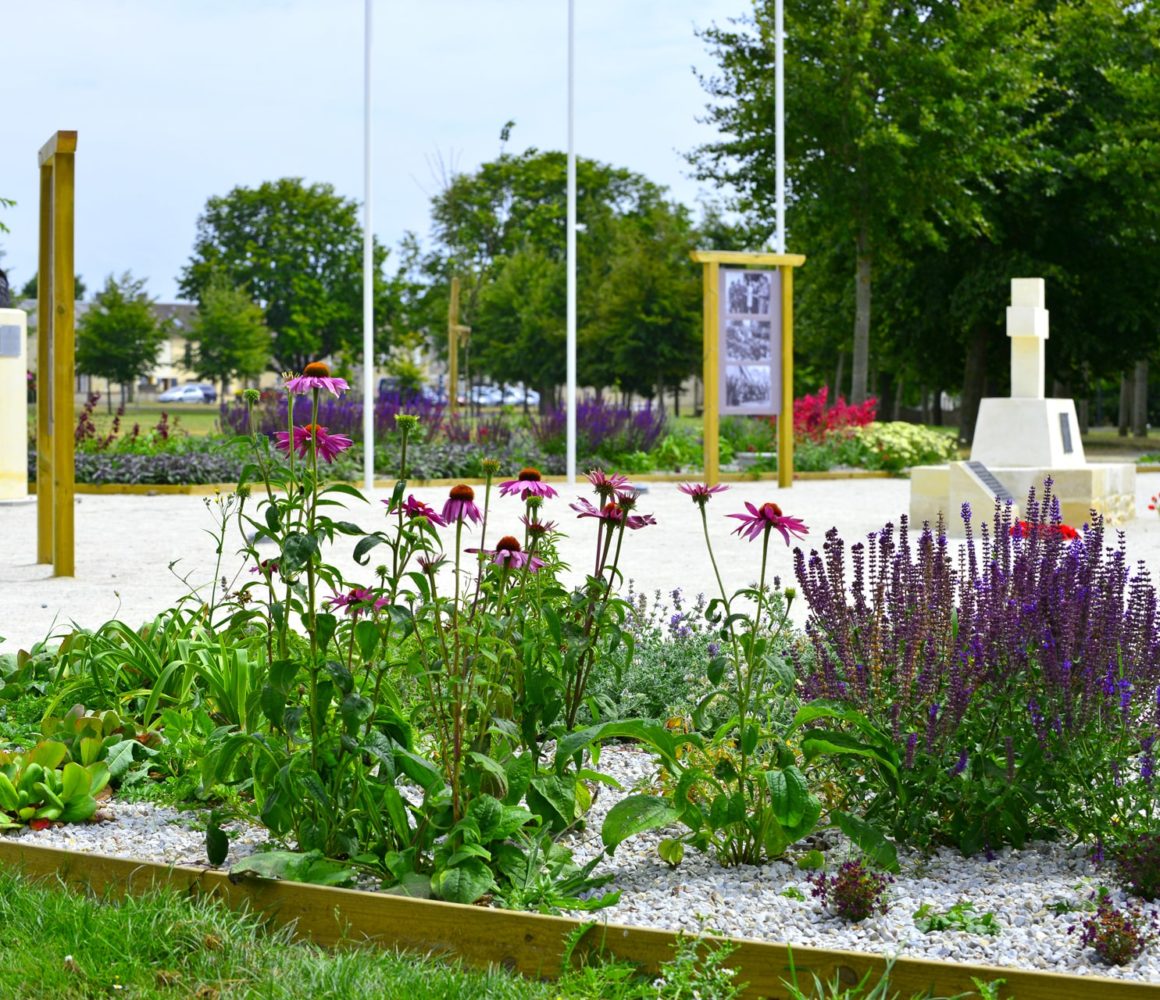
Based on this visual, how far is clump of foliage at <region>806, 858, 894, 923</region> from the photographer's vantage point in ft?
10.2

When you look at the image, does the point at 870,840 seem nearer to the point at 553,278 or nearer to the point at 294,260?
the point at 553,278

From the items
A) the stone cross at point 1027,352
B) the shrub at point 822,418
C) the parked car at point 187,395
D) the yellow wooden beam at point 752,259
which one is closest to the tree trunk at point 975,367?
the shrub at point 822,418

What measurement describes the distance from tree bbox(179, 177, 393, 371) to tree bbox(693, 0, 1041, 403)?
38.5m

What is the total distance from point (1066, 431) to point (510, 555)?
11229mm

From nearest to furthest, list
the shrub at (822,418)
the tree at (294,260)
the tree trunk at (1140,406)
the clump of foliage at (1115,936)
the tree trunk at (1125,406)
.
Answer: the clump of foliage at (1115,936) → the shrub at (822,418) → the tree trunk at (1140,406) → the tree trunk at (1125,406) → the tree at (294,260)

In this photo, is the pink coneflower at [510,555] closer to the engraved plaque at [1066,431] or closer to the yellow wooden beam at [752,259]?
the engraved plaque at [1066,431]

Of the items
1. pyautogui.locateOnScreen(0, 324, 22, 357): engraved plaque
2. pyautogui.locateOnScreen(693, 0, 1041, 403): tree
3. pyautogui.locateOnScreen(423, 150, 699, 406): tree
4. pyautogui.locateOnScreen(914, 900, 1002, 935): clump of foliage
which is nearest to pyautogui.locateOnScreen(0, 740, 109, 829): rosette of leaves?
pyautogui.locateOnScreen(914, 900, 1002, 935): clump of foliage

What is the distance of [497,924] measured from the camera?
118 inches

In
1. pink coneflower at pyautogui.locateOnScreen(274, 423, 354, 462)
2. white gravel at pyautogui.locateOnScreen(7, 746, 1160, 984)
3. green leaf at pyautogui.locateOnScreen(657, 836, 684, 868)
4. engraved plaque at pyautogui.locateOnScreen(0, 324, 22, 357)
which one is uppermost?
engraved plaque at pyautogui.locateOnScreen(0, 324, 22, 357)

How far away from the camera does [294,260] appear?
6575cm

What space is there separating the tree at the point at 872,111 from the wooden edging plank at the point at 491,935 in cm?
2282

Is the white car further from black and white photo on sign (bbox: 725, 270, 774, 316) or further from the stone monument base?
the stone monument base

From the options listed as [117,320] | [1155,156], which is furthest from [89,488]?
[117,320]

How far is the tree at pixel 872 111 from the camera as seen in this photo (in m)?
25.1
